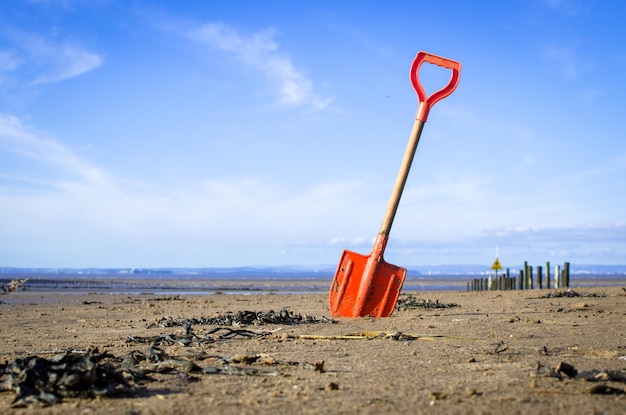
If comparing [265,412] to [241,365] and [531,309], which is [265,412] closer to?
[241,365]

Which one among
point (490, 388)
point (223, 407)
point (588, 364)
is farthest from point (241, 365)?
point (588, 364)

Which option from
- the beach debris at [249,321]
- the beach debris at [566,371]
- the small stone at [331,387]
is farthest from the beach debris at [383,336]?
the small stone at [331,387]

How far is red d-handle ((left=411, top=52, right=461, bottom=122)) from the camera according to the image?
10.3 meters

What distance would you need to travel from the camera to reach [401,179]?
10.1 meters

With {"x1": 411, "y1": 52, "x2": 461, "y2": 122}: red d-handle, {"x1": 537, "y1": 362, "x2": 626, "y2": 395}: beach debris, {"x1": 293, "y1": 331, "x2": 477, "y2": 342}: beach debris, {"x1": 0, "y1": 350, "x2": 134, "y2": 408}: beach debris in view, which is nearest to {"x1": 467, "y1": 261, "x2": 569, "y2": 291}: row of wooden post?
{"x1": 411, "y1": 52, "x2": 461, "y2": 122}: red d-handle

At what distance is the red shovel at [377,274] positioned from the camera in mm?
10062

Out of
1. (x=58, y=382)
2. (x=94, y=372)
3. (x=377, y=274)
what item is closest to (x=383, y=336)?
(x=377, y=274)

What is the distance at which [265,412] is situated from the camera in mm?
4023

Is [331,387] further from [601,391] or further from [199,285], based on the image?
[199,285]

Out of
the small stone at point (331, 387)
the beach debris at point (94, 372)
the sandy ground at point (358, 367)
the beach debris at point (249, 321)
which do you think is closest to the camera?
the sandy ground at point (358, 367)

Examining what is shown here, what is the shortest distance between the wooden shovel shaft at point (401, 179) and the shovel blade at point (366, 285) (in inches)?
12.4

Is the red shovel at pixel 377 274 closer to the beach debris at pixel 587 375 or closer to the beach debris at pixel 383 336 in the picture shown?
the beach debris at pixel 383 336

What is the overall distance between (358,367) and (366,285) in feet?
14.6

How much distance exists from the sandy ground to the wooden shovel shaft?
1.59 metres
